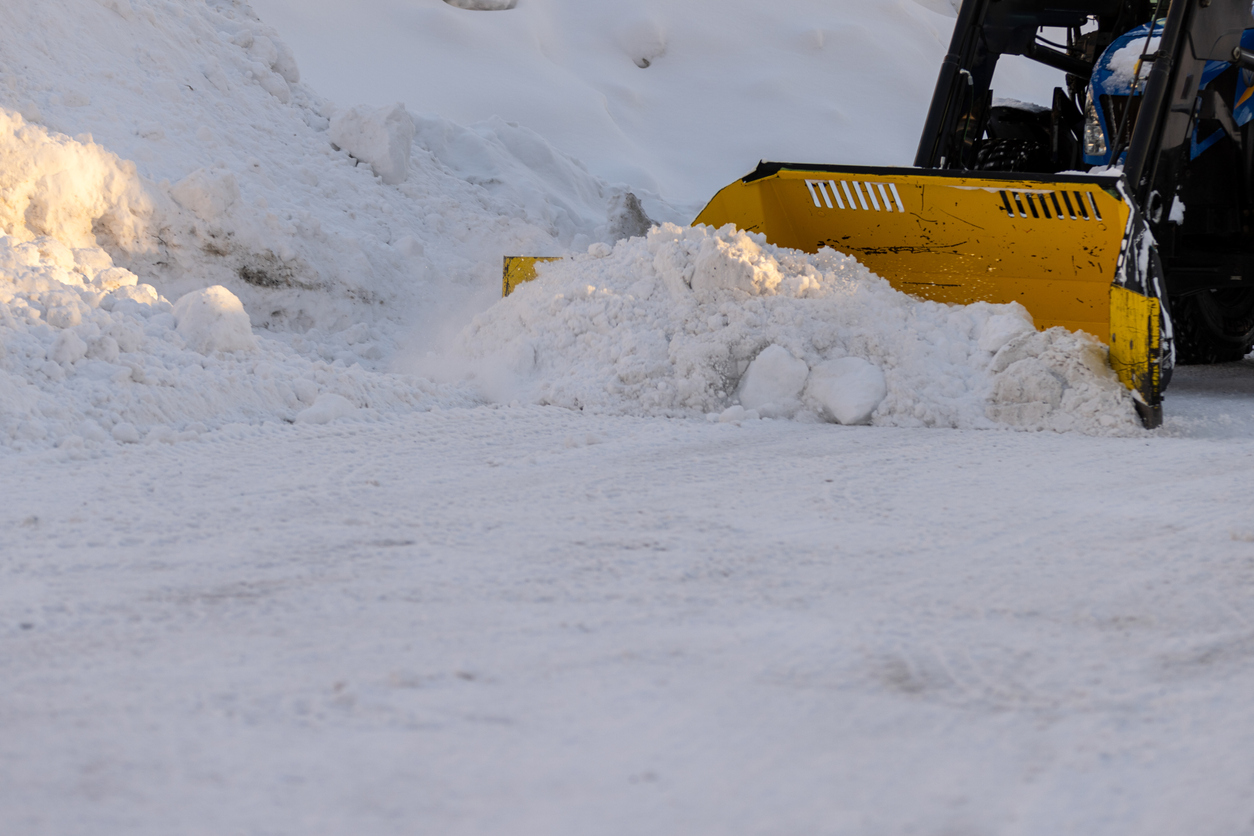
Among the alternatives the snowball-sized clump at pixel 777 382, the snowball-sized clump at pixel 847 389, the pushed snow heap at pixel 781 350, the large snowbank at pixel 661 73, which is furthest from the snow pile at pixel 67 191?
the large snowbank at pixel 661 73

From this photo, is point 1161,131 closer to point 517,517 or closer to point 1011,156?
point 1011,156

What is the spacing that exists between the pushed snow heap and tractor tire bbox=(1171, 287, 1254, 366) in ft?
7.12

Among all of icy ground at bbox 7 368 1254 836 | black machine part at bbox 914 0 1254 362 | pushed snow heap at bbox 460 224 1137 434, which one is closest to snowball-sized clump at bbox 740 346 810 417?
pushed snow heap at bbox 460 224 1137 434

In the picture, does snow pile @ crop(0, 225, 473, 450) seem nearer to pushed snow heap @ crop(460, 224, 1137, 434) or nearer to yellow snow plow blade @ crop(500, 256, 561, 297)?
pushed snow heap @ crop(460, 224, 1137, 434)

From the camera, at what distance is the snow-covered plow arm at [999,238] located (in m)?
3.63

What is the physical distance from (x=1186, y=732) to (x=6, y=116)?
466 cm

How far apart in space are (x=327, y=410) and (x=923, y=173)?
237cm

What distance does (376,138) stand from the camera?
5977mm

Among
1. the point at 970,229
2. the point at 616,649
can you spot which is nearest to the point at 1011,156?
the point at 970,229

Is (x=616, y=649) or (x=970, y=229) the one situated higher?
(x=970, y=229)

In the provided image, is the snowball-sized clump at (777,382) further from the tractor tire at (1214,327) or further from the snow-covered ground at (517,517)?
the tractor tire at (1214,327)

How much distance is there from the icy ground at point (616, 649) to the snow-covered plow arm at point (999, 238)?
39.2 inches

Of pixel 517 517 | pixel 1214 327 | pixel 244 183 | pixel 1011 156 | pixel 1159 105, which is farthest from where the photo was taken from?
pixel 1214 327

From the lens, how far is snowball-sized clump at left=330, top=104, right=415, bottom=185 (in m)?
5.98
